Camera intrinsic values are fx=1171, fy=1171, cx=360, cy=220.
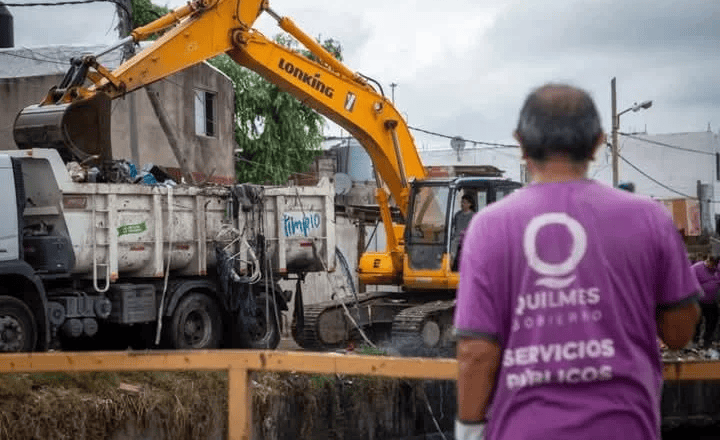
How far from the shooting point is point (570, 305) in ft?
10.3

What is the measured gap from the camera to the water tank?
102 feet

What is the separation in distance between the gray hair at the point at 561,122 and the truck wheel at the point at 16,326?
402 inches

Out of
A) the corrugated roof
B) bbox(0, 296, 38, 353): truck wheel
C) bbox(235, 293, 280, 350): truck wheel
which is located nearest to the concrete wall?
the corrugated roof

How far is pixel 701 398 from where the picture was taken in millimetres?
17594

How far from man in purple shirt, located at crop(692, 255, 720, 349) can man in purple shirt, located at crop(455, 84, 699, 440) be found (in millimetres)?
18154

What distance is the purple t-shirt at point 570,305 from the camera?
313 cm

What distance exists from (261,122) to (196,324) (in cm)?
2666

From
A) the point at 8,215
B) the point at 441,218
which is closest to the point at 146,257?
the point at 8,215

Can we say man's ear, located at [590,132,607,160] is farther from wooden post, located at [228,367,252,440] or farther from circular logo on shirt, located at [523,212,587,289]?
wooden post, located at [228,367,252,440]

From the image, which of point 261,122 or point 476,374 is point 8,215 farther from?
point 261,122

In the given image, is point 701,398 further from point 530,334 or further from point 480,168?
point 530,334

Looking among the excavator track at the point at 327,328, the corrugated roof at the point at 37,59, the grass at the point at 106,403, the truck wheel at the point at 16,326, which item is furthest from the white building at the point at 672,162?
the grass at the point at 106,403

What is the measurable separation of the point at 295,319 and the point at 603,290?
50.8 feet

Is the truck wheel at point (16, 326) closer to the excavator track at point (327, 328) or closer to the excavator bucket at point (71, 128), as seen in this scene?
the excavator bucket at point (71, 128)
